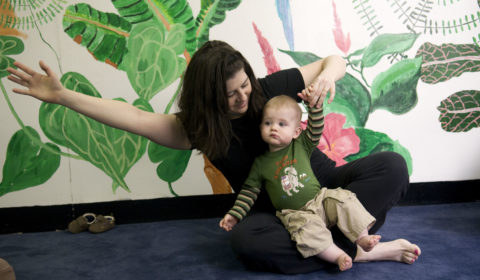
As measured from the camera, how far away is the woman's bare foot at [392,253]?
1401 mm

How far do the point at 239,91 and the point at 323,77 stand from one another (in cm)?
31

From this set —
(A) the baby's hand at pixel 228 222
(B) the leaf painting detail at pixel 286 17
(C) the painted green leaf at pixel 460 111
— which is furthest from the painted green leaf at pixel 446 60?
(A) the baby's hand at pixel 228 222

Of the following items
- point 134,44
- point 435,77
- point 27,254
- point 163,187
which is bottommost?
point 27,254

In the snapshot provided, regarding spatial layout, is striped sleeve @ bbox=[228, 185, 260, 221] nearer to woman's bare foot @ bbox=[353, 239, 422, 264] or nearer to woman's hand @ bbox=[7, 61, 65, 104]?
woman's bare foot @ bbox=[353, 239, 422, 264]

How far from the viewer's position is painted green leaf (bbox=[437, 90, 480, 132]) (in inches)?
85.0

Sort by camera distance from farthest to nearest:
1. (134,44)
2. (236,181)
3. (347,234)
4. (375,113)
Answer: (375,113)
(134,44)
(236,181)
(347,234)

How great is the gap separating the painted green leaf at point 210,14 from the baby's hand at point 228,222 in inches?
38.3

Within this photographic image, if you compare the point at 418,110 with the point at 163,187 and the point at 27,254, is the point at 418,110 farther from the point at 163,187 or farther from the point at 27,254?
the point at 27,254

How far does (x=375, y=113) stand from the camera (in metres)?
2.13

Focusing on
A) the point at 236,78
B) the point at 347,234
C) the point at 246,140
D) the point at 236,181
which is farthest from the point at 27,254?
the point at 347,234

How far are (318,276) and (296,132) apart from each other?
514 mm

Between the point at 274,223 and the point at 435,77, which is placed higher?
the point at 435,77

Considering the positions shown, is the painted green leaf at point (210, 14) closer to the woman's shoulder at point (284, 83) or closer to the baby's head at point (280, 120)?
the woman's shoulder at point (284, 83)

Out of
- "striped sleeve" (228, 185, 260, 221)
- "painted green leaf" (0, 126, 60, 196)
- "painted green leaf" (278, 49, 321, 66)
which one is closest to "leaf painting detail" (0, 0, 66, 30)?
"painted green leaf" (0, 126, 60, 196)
